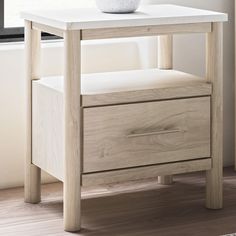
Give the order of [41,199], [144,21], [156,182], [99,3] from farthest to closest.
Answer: [156,182] → [41,199] → [99,3] → [144,21]

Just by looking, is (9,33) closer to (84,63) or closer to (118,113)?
(84,63)

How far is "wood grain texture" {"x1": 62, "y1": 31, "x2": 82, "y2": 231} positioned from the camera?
2307 mm

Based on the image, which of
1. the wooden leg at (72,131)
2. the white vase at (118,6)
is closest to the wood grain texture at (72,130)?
the wooden leg at (72,131)

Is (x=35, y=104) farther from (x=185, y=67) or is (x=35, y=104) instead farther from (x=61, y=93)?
(x=185, y=67)

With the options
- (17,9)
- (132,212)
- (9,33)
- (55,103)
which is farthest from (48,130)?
(17,9)

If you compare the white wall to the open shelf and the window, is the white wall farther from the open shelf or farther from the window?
the open shelf

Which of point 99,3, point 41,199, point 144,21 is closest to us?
point 144,21

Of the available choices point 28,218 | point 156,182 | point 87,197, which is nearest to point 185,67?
point 156,182

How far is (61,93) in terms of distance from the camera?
2.40 m

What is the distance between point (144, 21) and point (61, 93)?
0.33 m

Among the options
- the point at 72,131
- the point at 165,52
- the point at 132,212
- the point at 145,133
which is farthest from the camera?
the point at 165,52

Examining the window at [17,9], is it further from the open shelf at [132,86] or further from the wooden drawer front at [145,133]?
the wooden drawer front at [145,133]

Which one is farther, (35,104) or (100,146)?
(35,104)

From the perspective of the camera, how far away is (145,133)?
2.45 m
